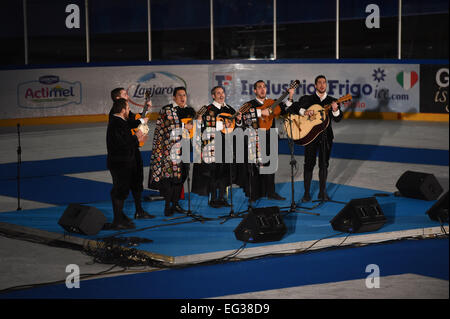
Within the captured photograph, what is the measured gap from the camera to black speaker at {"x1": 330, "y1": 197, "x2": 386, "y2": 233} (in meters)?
7.82

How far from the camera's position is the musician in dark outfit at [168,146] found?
28.4ft

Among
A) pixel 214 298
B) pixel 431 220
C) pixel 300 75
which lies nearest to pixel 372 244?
pixel 431 220

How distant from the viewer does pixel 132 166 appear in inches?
324

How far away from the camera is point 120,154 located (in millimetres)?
8070

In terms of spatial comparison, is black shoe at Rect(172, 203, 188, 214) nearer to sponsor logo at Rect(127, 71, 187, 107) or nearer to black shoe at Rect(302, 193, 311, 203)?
black shoe at Rect(302, 193, 311, 203)

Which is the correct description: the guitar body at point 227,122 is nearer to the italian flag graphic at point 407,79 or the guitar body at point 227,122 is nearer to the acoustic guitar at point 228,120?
the acoustic guitar at point 228,120

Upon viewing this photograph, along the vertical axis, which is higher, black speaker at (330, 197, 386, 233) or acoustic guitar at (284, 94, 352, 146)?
acoustic guitar at (284, 94, 352, 146)

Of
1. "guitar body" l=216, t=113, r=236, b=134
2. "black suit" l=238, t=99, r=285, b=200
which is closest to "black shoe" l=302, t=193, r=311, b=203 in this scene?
"black suit" l=238, t=99, r=285, b=200

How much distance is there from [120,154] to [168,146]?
80 cm

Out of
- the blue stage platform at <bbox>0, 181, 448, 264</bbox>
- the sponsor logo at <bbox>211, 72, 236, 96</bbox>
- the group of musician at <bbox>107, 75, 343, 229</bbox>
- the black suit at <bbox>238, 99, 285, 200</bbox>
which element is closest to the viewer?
the blue stage platform at <bbox>0, 181, 448, 264</bbox>

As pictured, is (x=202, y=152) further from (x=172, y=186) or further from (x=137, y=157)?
(x=137, y=157)

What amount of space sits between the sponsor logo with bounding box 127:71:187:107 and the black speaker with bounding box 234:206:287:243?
40.3ft

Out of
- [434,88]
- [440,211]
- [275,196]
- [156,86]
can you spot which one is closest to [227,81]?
[156,86]

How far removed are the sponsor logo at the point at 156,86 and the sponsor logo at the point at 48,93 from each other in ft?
4.87
